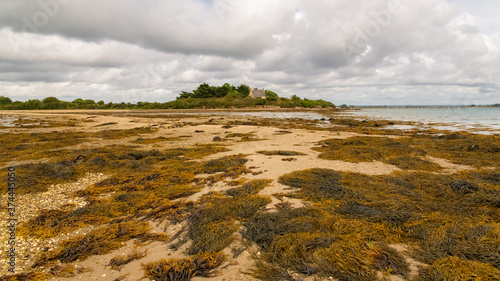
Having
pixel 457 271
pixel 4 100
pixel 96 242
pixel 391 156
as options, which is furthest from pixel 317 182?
pixel 4 100

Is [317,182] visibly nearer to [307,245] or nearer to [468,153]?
[307,245]

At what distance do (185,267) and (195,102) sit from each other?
76.8 m

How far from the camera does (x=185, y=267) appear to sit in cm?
317

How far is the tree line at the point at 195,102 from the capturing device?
7269 centimetres

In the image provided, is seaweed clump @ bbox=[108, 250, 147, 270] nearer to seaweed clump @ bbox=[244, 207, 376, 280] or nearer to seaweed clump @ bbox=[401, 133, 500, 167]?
seaweed clump @ bbox=[244, 207, 376, 280]

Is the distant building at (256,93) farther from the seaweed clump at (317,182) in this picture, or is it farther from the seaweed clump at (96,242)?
the seaweed clump at (96,242)

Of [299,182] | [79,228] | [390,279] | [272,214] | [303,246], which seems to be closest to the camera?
[390,279]

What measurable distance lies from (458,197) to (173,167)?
8.24 m

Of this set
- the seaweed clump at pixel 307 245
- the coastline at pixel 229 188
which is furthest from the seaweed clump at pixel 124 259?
the seaweed clump at pixel 307 245

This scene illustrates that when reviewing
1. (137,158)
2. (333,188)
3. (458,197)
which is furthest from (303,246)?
(137,158)

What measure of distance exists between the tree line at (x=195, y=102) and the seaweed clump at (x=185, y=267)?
72.8 metres

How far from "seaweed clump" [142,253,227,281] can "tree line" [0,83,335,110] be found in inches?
2868

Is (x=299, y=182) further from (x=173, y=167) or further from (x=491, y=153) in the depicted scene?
(x=491, y=153)

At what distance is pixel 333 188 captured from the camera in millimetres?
5984
